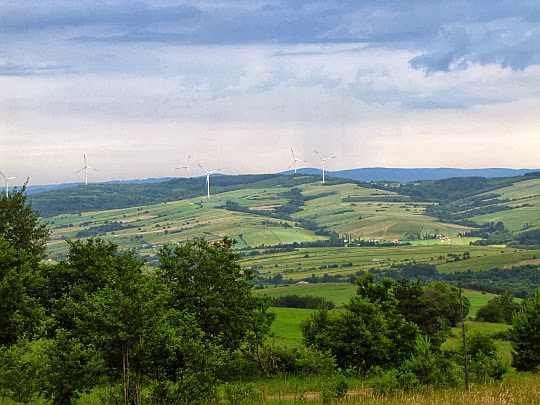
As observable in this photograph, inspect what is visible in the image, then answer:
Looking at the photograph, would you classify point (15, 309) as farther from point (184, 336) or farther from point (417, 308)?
point (417, 308)

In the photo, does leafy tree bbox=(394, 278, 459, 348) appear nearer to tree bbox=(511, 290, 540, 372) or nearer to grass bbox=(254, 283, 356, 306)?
tree bbox=(511, 290, 540, 372)

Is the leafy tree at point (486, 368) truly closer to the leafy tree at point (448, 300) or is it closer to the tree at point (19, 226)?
the tree at point (19, 226)

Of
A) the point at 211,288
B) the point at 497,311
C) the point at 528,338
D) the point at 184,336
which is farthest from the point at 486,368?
the point at 497,311

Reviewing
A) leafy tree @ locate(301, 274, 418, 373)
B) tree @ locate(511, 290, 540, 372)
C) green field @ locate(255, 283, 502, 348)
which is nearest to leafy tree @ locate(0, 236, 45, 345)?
leafy tree @ locate(301, 274, 418, 373)

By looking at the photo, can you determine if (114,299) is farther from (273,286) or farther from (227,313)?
(273,286)

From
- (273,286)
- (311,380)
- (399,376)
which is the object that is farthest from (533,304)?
(273,286)

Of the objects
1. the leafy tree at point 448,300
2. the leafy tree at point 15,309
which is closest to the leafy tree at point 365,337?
the leafy tree at point 15,309
